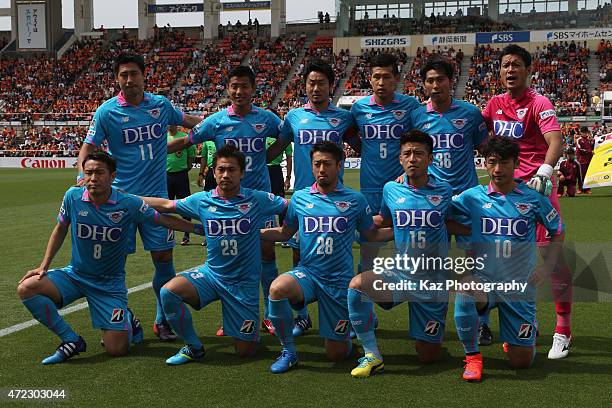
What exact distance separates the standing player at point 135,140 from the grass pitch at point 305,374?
2.43 feet

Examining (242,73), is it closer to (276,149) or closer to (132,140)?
(276,149)

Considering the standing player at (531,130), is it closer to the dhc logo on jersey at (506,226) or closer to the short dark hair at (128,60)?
the dhc logo on jersey at (506,226)

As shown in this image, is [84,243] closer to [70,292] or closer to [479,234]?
[70,292]

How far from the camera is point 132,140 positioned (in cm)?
581

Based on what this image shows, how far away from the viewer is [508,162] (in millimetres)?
4723

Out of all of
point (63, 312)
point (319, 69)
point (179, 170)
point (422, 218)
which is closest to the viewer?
point (422, 218)

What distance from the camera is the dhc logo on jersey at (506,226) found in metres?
4.75

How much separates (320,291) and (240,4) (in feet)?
145

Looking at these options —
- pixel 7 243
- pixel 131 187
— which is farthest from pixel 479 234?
pixel 7 243

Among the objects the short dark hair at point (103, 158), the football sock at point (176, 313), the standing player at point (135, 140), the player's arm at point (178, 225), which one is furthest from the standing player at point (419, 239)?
the short dark hair at point (103, 158)

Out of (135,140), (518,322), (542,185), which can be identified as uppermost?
(135,140)

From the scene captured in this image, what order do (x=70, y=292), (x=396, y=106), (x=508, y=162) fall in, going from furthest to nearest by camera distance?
(x=396, y=106), (x=70, y=292), (x=508, y=162)

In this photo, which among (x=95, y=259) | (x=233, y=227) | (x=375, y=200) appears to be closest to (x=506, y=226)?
(x=375, y=200)

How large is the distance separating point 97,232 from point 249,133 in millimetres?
1526
